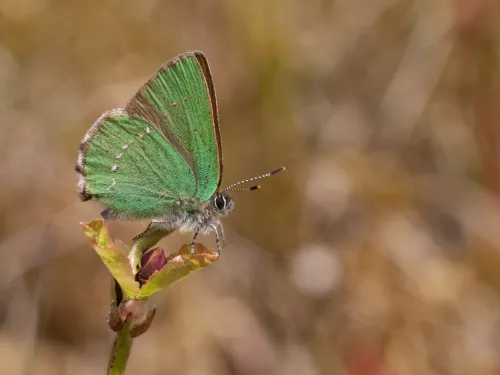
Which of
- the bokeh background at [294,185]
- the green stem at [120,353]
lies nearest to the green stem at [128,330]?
the green stem at [120,353]

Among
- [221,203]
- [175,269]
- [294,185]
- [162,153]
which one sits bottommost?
[294,185]

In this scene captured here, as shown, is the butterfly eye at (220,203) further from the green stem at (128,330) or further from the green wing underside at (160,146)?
the green stem at (128,330)

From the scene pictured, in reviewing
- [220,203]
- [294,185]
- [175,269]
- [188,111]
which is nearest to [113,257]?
[175,269]

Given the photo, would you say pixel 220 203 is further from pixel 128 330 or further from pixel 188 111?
pixel 128 330

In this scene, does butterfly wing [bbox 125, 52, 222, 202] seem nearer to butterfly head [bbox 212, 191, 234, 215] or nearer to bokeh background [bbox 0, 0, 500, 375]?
butterfly head [bbox 212, 191, 234, 215]

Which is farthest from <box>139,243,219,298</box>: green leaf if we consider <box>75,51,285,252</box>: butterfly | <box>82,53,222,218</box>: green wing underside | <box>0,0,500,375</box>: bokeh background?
<box>0,0,500,375</box>: bokeh background
